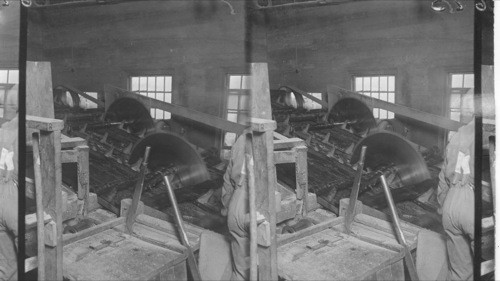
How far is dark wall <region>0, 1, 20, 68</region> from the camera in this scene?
2.00 metres

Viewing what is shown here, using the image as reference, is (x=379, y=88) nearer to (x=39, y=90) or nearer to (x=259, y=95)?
(x=259, y=95)

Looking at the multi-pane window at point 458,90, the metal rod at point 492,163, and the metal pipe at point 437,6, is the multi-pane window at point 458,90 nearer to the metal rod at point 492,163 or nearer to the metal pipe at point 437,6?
the metal pipe at point 437,6

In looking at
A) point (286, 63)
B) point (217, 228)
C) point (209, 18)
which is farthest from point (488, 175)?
point (209, 18)

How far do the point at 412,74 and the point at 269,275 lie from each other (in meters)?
0.88

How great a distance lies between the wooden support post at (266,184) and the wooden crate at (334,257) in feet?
0.20

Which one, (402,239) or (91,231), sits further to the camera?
(402,239)

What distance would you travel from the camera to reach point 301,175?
6.98 feet

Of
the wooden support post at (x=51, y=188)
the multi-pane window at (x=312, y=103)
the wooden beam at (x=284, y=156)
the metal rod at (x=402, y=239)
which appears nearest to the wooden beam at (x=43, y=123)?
the wooden support post at (x=51, y=188)

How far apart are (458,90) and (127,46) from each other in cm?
117

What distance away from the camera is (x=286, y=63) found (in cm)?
212

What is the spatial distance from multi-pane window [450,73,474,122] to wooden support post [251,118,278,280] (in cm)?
64

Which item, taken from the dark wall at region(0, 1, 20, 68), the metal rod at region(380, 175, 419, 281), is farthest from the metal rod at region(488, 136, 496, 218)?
the dark wall at region(0, 1, 20, 68)

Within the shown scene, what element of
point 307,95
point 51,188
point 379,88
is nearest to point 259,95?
point 307,95

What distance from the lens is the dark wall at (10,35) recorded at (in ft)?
6.56
